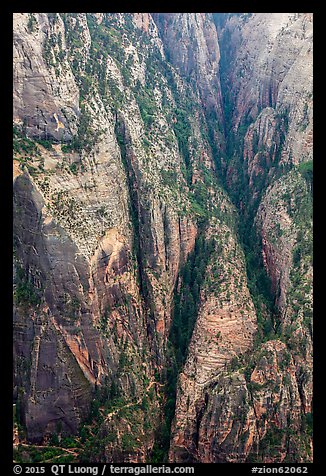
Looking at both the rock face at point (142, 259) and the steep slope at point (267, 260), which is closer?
the rock face at point (142, 259)

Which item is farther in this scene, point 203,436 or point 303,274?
point 303,274

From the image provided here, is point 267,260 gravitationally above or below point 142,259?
above

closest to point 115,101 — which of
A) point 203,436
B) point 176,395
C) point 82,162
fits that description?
point 82,162

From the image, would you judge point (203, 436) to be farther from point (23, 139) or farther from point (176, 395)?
point (23, 139)

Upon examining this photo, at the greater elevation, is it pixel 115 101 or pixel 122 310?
pixel 115 101

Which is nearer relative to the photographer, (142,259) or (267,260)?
(142,259)
